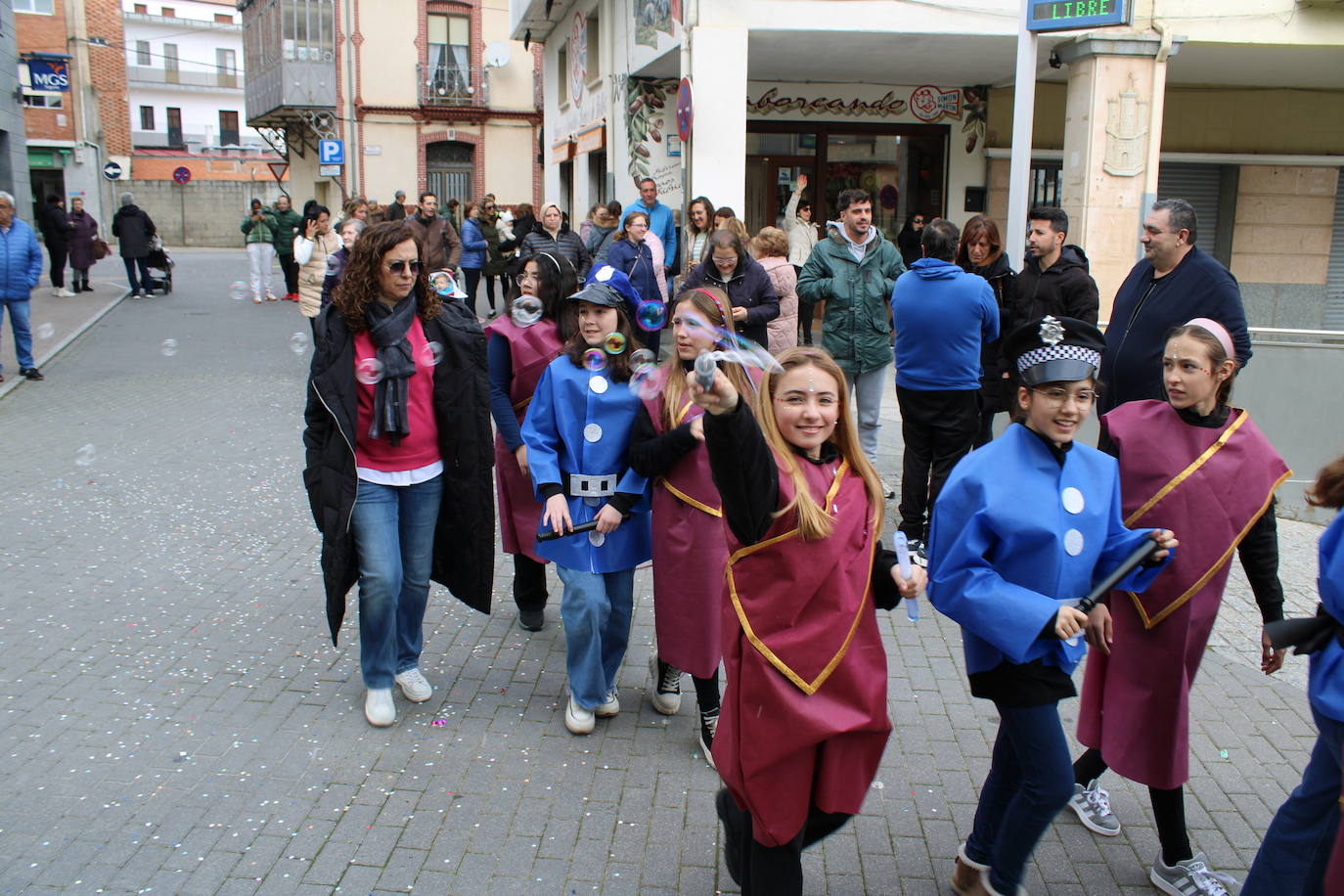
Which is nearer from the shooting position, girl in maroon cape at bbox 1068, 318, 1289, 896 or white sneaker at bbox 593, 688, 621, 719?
girl in maroon cape at bbox 1068, 318, 1289, 896

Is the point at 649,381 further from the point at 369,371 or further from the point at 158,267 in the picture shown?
the point at 158,267

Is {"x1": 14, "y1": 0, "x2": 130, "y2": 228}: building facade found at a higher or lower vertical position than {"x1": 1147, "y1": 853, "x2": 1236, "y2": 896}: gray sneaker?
higher

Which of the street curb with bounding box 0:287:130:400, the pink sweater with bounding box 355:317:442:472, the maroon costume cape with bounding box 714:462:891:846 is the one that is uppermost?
the pink sweater with bounding box 355:317:442:472

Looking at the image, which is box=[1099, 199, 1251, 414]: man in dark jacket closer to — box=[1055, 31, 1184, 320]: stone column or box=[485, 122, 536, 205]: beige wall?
box=[1055, 31, 1184, 320]: stone column

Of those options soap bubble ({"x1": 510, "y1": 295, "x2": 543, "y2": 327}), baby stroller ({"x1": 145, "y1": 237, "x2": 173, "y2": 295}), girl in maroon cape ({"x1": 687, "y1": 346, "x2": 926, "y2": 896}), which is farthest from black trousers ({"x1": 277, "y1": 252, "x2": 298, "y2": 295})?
girl in maroon cape ({"x1": 687, "y1": 346, "x2": 926, "y2": 896})

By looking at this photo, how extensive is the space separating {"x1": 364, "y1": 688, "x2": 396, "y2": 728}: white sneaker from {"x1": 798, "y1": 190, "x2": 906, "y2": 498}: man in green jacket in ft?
13.5

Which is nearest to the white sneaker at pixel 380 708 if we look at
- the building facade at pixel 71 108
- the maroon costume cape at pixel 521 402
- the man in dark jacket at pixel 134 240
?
the maroon costume cape at pixel 521 402

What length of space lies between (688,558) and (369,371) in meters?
1.38

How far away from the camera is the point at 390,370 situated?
427cm

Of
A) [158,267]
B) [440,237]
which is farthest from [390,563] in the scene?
[158,267]

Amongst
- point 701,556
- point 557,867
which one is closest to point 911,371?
point 701,556

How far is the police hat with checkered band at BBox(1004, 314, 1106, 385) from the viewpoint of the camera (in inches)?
120

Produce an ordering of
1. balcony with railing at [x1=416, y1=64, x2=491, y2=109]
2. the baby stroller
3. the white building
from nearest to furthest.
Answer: the baby stroller
balcony with railing at [x1=416, y1=64, x2=491, y2=109]
the white building

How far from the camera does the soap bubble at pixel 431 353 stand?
448 cm
